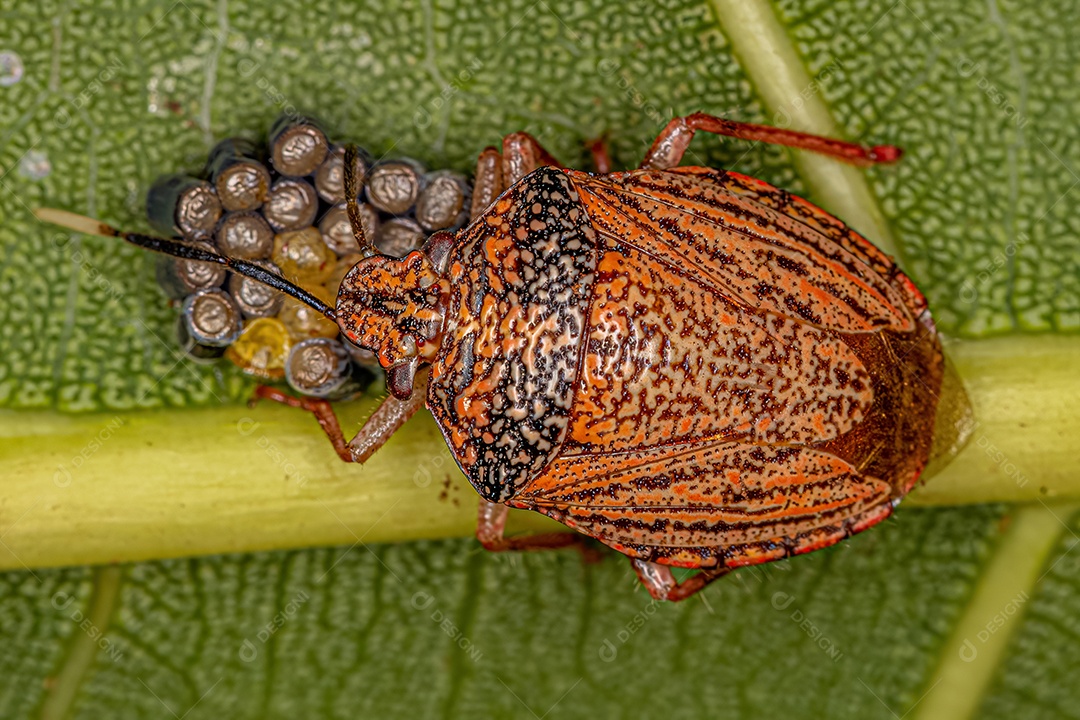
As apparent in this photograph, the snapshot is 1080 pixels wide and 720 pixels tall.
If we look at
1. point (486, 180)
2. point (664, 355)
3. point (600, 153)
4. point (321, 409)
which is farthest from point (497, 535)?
point (600, 153)

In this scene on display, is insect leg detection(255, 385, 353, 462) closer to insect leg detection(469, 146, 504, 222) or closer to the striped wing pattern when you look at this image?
the striped wing pattern

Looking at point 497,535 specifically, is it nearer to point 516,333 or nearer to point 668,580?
point 668,580

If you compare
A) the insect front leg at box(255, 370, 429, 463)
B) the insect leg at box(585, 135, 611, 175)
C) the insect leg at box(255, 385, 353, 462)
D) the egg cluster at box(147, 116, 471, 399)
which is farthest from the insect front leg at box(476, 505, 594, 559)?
the insect leg at box(585, 135, 611, 175)

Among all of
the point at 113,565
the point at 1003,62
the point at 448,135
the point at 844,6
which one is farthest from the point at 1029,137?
the point at 113,565

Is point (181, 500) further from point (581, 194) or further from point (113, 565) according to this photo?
point (581, 194)

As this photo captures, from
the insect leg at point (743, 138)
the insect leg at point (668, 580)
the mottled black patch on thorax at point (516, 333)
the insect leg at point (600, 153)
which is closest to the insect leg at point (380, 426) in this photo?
the mottled black patch on thorax at point (516, 333)

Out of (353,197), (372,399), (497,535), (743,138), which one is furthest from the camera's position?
(372,399)
